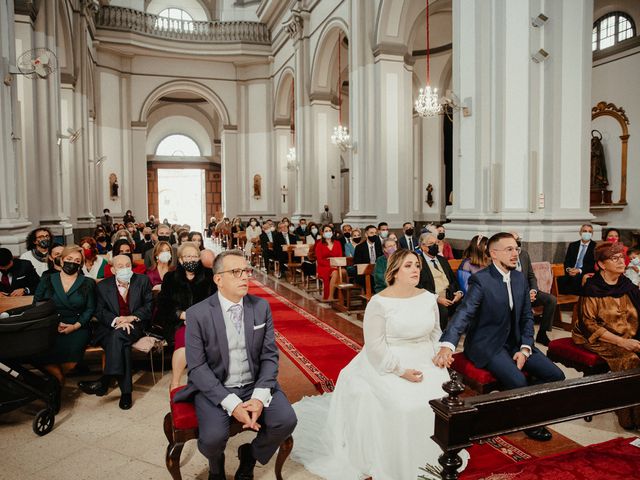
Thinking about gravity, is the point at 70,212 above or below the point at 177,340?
above

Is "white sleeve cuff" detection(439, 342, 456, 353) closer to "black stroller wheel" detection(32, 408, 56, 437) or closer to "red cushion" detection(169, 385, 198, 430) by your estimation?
"red cushion" detection(169, 385, 198, 430)

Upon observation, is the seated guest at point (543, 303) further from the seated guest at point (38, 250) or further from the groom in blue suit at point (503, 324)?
the seated guest at point (38, 250)

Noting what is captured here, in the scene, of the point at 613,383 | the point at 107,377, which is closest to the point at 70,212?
the point at 107,377

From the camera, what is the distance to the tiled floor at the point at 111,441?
3146mm

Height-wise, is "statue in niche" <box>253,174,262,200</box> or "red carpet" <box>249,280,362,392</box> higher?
"statue in niche" <box>253,174,262,200</box>

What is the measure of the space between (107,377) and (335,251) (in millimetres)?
5348

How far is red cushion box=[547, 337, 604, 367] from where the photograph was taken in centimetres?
378

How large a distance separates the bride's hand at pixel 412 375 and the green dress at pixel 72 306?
2935 millimetres

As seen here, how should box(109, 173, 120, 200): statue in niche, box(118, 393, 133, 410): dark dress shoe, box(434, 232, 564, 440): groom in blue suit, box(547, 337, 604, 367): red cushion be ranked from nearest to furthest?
box(434, 232, 564, 440): groom in blue suit < box(547, 337, 604, 367): red cushion < box(118, 393, 133, 410): dark dress shoe < box(109, 173, 120, 200): statue in niche

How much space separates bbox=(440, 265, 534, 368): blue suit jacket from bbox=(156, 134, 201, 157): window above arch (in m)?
27.2

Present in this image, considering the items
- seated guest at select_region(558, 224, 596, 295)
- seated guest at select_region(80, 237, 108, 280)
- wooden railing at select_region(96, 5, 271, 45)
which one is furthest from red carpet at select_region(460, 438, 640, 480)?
wooden railing at select_region(96, 5, 271, 45)

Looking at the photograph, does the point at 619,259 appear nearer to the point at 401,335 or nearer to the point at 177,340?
the point at 401,335

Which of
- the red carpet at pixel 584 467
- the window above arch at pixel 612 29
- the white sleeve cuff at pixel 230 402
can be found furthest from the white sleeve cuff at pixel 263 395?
the window above arch at pixel 612 29

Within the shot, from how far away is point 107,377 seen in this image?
4.43m
